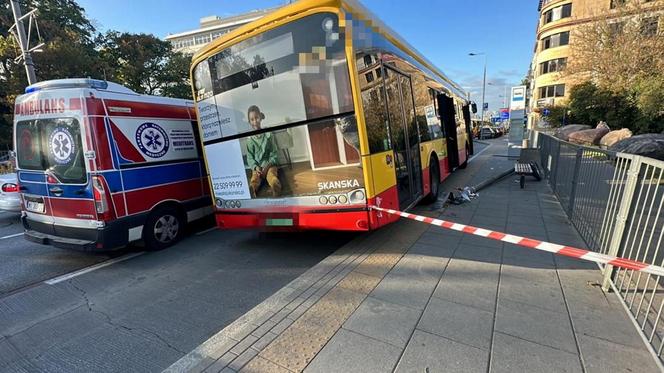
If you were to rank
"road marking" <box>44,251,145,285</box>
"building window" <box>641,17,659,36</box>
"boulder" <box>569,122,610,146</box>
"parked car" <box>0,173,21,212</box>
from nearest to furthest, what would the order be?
"road marking" <box>44,251,145,285</box>
"parked car" <box>0,173,21,212</box>
"boulder" <box>569,122,610,146</box>
"building window" <box>641,17,659,36</box>

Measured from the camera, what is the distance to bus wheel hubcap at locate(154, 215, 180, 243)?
5.53m

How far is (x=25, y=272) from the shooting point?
4.73m

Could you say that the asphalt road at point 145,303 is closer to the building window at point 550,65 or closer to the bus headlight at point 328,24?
the bus headlight at point 328,24

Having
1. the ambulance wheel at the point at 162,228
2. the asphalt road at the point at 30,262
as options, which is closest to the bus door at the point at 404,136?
the ambulance wheel at the point at 162,228

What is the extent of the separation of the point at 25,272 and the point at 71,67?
20.0 meters

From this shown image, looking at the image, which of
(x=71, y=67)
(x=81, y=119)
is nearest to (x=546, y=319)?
(x=81, y=119)

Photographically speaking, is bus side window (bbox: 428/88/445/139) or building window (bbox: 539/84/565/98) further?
building window (bbox: 539/84/565/98)

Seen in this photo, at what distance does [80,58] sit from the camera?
1931 centimetres

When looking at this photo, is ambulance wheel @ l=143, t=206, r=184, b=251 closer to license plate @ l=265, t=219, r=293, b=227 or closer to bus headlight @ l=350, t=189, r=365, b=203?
license plate @ l=265, t=219, r=293, b=227

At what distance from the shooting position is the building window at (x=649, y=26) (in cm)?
1930

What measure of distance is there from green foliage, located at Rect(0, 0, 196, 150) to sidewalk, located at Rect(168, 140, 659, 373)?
1937 centimetres

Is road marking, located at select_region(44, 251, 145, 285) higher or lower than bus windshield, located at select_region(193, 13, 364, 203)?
lower

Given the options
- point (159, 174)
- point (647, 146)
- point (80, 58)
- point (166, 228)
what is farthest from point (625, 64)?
point (80, 58)

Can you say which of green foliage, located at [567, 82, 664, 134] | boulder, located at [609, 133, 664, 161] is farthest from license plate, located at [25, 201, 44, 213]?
green foliage, located at [567, 82, 664, 134]
